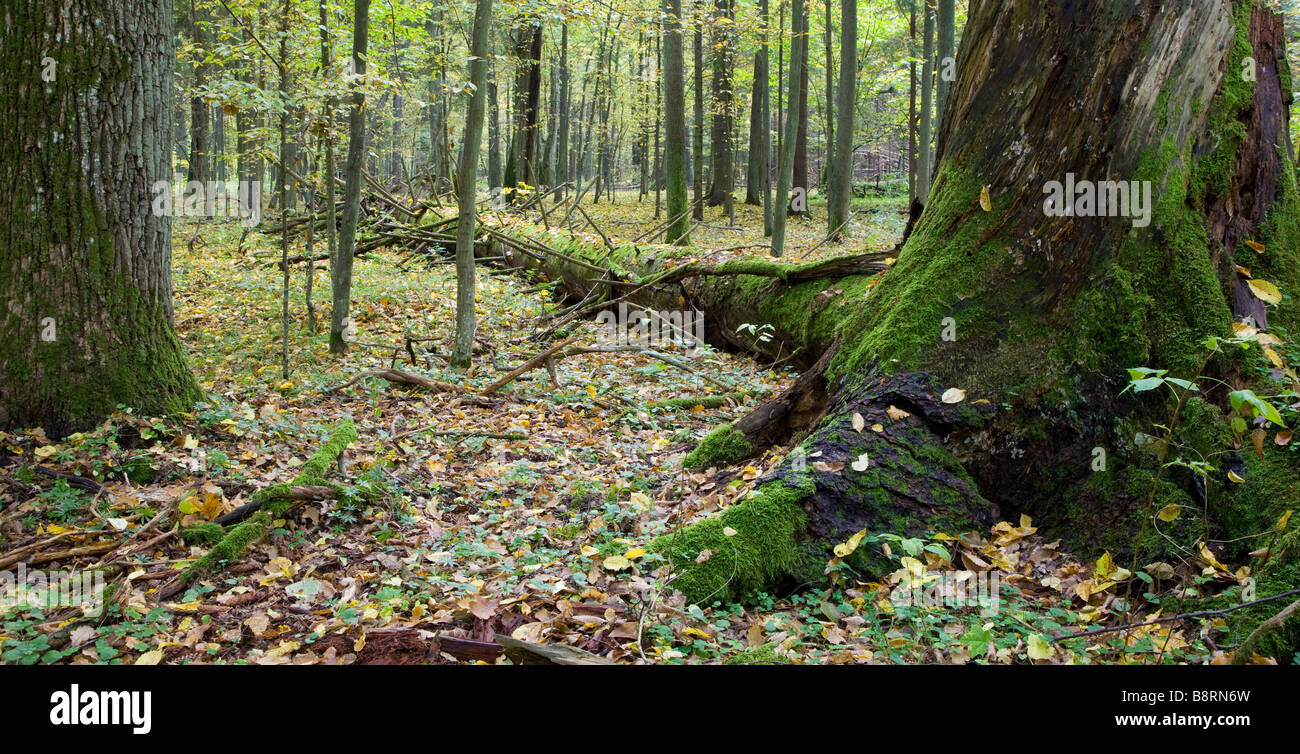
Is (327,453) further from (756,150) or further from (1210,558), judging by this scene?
(756,150)

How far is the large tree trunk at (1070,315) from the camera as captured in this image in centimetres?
364

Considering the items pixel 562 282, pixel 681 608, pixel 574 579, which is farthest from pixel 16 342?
pixel 562 282

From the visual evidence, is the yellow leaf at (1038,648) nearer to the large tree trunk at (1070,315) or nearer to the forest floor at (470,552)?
the forest floor at (470,552)

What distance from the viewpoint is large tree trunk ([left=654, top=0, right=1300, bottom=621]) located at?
364cm

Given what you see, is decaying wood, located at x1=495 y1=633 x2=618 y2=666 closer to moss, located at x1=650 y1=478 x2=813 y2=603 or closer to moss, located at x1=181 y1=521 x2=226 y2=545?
moss, located at x1=650 y1=478 x2=813 y2=603

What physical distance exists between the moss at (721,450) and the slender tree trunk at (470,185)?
369 cm

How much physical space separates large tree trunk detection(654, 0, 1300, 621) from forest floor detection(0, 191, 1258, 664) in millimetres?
284

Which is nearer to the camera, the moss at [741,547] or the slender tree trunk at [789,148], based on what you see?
the moss at [741,547]

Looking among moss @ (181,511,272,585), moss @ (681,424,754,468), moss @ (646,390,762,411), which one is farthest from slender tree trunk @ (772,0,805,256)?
moss @ (181,511,272,585)

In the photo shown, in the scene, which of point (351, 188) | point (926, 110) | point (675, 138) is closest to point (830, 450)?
point (351, 188)

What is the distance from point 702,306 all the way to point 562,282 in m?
3.35

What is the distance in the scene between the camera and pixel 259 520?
13.9 ft

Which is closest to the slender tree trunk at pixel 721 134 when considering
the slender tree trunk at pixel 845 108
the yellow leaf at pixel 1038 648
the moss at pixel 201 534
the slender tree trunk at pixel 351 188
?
the slender tree trunk at pixel 845 108
